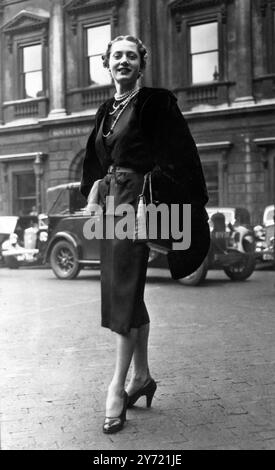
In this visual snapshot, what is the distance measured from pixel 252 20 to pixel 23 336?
45.0 feet

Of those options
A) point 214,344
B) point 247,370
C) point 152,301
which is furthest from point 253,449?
point 152,301

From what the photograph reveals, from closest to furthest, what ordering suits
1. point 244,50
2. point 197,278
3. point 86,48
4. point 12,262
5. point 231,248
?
point 197,278 < point 231,248 < point 12,262 < point 244,50 < point 86,48

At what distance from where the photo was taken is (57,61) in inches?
705

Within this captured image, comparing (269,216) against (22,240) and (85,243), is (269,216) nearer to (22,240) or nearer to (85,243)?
(85,243)

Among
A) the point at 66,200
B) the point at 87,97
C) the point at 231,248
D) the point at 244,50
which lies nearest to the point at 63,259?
the point at 66,200

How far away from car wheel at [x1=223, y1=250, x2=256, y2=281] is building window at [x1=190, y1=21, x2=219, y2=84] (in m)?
8.09

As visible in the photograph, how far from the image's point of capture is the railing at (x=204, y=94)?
55.7ft

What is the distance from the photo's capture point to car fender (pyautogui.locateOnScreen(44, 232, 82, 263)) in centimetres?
1106

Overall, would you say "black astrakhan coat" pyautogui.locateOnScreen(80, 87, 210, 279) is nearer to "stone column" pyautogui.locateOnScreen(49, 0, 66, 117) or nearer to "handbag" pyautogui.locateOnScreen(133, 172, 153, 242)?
"handbag" pyautogui.locateOnScreen(133, 172, 153, 242)

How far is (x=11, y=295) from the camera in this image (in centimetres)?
859

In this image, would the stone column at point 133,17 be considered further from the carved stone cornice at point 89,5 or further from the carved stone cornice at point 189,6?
the carved stone cornice at point 189,6

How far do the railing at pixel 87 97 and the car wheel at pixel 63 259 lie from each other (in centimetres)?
682

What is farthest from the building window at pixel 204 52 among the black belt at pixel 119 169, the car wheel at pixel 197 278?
the black belt at pixel 119 169

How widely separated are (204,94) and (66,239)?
25.4 feet
